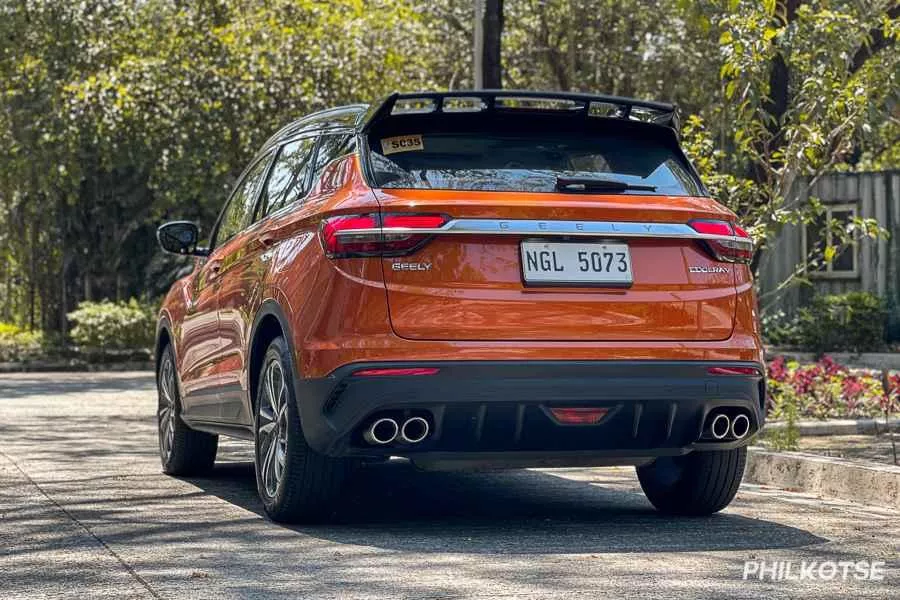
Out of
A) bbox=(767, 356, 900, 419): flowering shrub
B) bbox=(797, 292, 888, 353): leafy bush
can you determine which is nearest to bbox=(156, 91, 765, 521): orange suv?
bbox=(767, 356, 900, 419): flowering shrub

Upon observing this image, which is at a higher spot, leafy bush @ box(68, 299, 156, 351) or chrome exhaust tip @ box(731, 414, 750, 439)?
chrome exhaust tip @ box(731, 414, 750, 439)

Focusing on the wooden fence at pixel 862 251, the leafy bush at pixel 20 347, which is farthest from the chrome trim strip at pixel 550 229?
the leafy bush at pixel 20 347

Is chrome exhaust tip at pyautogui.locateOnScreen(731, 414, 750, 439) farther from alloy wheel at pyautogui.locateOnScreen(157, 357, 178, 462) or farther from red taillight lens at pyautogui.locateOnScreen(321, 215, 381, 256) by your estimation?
alloy wheel at pyautogui.locateOnScreen(157, 357, 178, 462)

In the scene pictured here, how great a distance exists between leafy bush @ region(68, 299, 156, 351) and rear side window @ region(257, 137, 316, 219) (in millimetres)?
22863

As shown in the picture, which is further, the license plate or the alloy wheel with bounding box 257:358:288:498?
the alloy wheel with bounding box 257:358:288:498

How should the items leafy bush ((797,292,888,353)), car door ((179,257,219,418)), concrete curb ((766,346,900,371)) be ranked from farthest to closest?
1. leafy bush ((797,292,888,353))
2. concrete curb ((766,346,900,371))
3. car door ((179,257,219,418))

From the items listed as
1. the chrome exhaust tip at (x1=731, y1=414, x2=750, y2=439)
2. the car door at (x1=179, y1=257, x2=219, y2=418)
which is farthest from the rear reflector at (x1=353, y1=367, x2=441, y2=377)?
the car door at (x1=179, y1=257, x2=219, y2=418)

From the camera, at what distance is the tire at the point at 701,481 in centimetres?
759

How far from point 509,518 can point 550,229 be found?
1.71 meters

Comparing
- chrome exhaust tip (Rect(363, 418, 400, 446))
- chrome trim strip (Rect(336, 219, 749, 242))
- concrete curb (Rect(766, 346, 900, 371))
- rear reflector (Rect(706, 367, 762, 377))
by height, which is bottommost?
concrete curb (Rect(766, 346, 900, 371))

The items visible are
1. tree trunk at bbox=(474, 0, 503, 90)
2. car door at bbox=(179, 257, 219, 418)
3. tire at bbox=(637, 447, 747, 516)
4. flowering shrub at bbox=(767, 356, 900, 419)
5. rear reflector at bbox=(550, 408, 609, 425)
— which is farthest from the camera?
tree trunk at bbox=(474, 0, 503, 90)

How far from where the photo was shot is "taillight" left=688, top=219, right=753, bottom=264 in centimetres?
689

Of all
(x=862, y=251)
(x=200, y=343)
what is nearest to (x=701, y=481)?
(x=200, y=343)

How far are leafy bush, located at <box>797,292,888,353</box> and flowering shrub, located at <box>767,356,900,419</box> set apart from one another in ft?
37.4
